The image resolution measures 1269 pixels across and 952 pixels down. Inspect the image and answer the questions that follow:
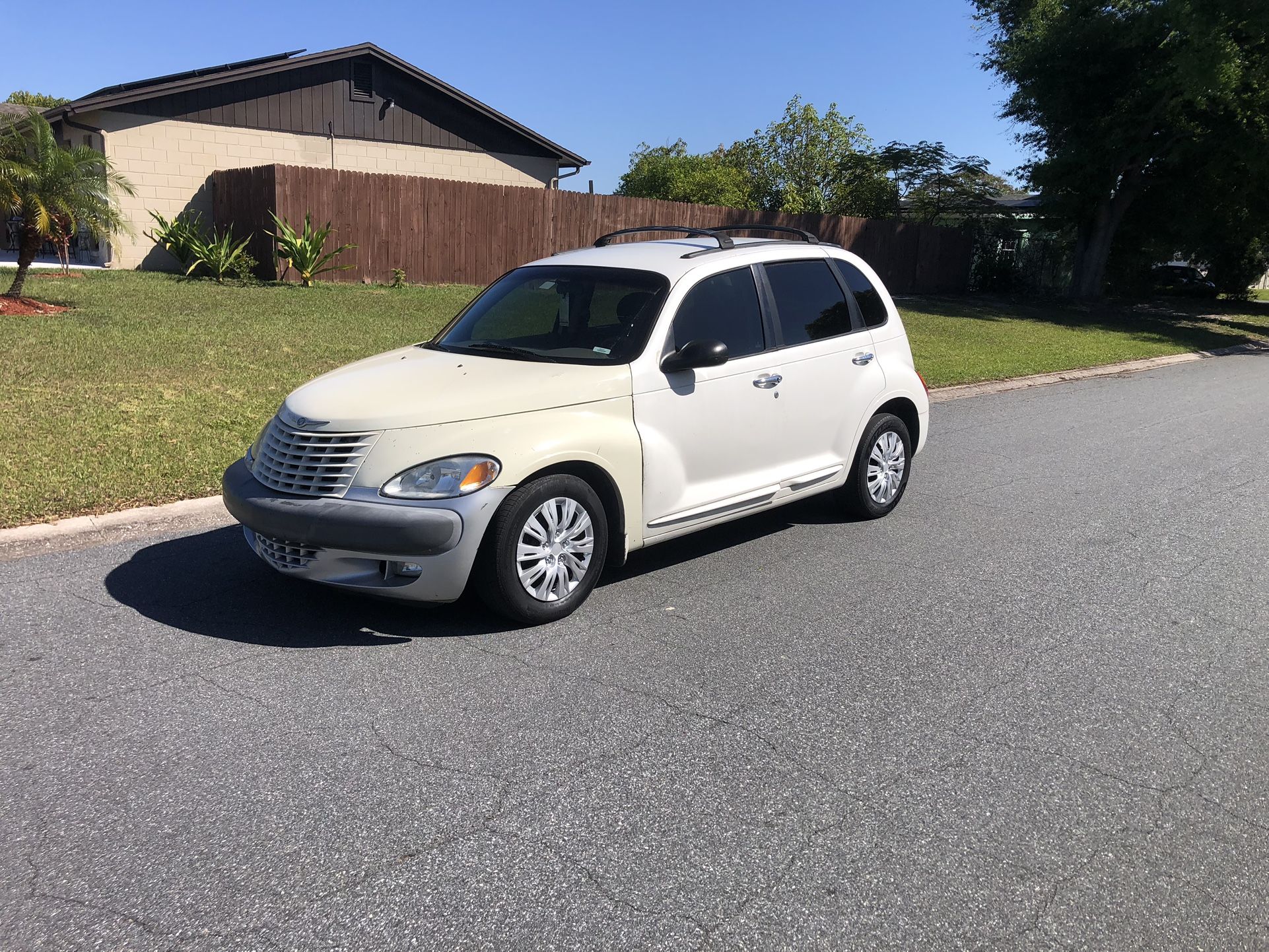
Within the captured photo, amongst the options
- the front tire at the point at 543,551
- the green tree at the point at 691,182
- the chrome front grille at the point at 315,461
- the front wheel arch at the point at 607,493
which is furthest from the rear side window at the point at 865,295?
the green tree at the point at 691,182

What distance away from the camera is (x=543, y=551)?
4.97 metres

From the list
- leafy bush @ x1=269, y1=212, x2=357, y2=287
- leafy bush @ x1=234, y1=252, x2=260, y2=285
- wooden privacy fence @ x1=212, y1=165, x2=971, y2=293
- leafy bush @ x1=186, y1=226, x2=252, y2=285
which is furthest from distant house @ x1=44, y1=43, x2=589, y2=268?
leafy bush @ x1=269, y1=212, x2=357, y2=287

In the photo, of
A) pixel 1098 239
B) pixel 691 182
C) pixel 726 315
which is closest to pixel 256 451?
pixel 726 315

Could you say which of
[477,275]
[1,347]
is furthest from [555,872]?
[477,275]

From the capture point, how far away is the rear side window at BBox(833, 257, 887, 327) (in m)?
6.94

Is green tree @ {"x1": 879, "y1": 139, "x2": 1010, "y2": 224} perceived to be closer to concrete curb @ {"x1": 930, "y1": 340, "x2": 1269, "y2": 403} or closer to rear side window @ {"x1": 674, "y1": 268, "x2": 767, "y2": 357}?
concrete curb @ {"x1": 930, "y1": 340, "x2": 1269, "y2": 403}

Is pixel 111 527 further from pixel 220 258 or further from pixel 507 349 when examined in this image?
pixel 220 258

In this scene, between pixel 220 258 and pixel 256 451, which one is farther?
pixel 220 258

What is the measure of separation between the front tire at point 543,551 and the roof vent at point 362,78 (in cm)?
2295

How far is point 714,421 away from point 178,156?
2055 centimetres

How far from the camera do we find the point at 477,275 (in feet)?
71.7

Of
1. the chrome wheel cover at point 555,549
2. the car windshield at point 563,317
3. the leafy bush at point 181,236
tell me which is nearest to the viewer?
the chrome wheel cover at point 555,549

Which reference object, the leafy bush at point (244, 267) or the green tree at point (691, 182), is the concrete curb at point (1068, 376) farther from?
the green tree at point (691, 182)

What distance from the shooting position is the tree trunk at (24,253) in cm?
1339
